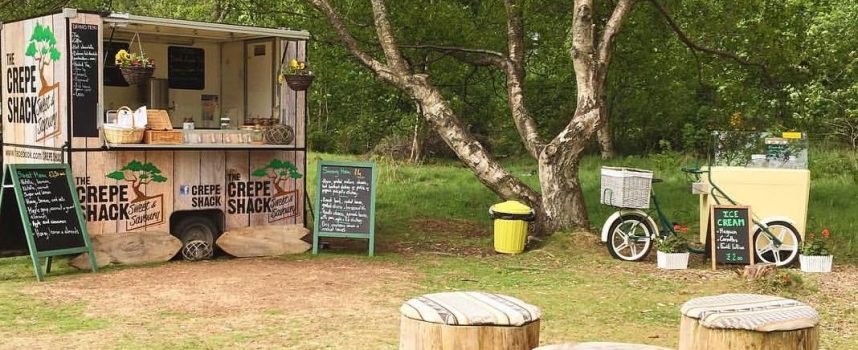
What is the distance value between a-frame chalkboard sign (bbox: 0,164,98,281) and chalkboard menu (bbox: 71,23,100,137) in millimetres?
464

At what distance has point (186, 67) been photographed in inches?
441

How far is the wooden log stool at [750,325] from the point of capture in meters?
3.97

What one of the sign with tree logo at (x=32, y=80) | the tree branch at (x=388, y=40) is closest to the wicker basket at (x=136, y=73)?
the sign with tree logo at (x=32, y=80)

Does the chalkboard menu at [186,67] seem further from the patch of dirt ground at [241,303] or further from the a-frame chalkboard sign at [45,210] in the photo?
the patch of dirt ground at [241,303]

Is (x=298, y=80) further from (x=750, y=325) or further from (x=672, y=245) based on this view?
(x=750, y=325)

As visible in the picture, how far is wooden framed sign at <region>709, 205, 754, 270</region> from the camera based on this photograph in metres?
9.70

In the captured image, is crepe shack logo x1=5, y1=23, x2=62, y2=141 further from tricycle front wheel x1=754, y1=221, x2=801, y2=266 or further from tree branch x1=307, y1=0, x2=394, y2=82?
tricycle front wheel x1=754, y1=221, x2=801, y2=266

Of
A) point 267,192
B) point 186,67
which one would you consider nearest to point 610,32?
point 267,192

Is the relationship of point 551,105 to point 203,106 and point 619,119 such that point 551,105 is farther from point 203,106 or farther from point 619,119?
point 203,106

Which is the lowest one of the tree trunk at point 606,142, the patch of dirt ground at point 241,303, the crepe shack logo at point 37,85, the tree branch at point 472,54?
the patch of dirt ground at point 241,303

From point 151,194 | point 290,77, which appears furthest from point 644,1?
point 151,194

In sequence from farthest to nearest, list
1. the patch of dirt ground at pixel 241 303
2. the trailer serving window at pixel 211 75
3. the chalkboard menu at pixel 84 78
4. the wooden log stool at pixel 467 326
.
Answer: the trailer serving window at pixel 211 75 < the chalkboard menu at pixel 84 78 < the patch of dirt ground at pixel 241 303 < the wooden log stool at pixel 467 326

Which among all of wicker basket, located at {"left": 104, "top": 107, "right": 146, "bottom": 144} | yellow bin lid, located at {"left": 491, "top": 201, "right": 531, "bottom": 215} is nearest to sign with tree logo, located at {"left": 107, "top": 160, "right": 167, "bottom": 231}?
wicker basket, located at {"left": 104, "top": 107, "right": 146, "bottom": 144}

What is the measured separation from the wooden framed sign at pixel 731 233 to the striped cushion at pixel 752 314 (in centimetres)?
550
